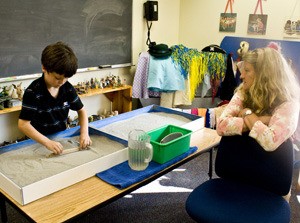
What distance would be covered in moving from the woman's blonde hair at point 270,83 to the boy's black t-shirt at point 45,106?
1.02m

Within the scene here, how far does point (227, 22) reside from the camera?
3783 millimetres

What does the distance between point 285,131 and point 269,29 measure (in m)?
2.36

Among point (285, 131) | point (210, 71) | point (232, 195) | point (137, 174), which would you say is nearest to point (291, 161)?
point (285, 131)

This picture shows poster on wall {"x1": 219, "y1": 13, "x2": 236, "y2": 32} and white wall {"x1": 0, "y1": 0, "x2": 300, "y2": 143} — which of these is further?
poster on wall {"x1": 219, "y1": 13, "x2": 236, "y2": 32}

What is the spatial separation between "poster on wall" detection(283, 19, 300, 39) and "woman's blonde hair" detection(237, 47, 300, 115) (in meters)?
1.97

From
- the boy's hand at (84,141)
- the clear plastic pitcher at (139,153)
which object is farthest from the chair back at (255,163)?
the boy's hand at (84,141)

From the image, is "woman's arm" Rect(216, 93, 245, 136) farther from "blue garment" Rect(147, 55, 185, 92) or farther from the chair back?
"blue garment" Rect(147, 55, 185, 92)

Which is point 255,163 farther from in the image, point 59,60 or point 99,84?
point 99,84

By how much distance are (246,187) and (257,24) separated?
7.88ft

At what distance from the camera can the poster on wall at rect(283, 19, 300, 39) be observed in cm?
329

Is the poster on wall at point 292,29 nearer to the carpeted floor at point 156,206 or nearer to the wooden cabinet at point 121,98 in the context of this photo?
the carpeted floor at point 156,206

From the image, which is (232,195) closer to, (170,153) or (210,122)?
(170,153)

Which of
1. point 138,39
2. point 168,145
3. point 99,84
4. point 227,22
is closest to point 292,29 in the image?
point 227,22

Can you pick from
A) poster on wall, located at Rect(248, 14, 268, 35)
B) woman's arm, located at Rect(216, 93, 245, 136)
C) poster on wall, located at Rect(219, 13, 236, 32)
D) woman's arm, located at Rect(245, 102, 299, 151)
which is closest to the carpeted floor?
woman's arm, located at Rect(216, 93, 245, 136)
